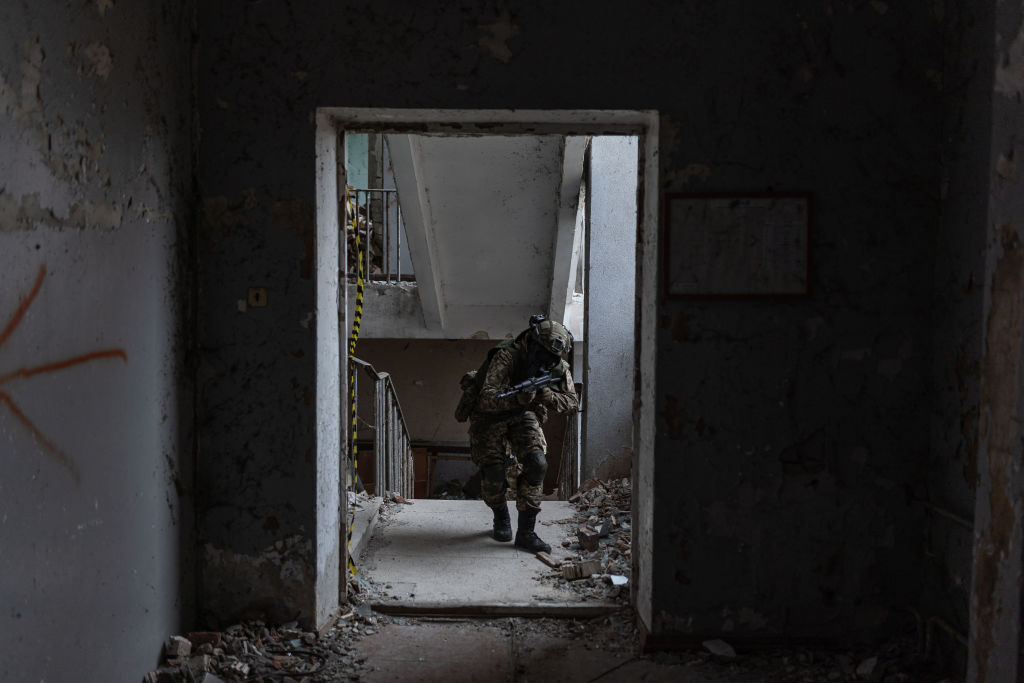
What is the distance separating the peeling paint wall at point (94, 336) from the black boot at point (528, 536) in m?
2.04

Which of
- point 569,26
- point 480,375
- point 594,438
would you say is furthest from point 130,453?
point 594,438

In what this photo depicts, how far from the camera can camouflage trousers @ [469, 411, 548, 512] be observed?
4.63 metres

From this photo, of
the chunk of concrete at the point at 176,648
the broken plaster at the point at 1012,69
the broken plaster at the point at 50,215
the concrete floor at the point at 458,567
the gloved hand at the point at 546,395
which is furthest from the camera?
the gloved hand at the point at 546,395

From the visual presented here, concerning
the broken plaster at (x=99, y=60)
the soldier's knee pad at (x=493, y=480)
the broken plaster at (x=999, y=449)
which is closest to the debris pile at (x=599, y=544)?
the soldier's knee pad at (x=493, y=480)

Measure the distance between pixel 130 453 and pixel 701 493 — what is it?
7.07 feet

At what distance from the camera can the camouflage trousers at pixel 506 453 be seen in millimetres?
4633

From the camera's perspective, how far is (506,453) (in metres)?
4.80

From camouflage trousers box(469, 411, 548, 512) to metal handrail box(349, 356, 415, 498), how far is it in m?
0.97

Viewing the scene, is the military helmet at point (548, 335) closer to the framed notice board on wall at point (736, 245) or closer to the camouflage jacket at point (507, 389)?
the camouflage jacket at point (507, 389)

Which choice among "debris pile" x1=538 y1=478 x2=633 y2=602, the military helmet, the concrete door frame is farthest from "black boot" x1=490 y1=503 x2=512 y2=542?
the concrete door frame

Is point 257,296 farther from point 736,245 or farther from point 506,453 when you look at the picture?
point 506,453

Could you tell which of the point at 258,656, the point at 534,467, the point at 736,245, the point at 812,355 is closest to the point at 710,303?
the point at 736,245

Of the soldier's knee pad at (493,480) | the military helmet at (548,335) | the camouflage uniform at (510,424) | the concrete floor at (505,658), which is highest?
the military helmet at (548,335)

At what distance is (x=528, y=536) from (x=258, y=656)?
1.93m
